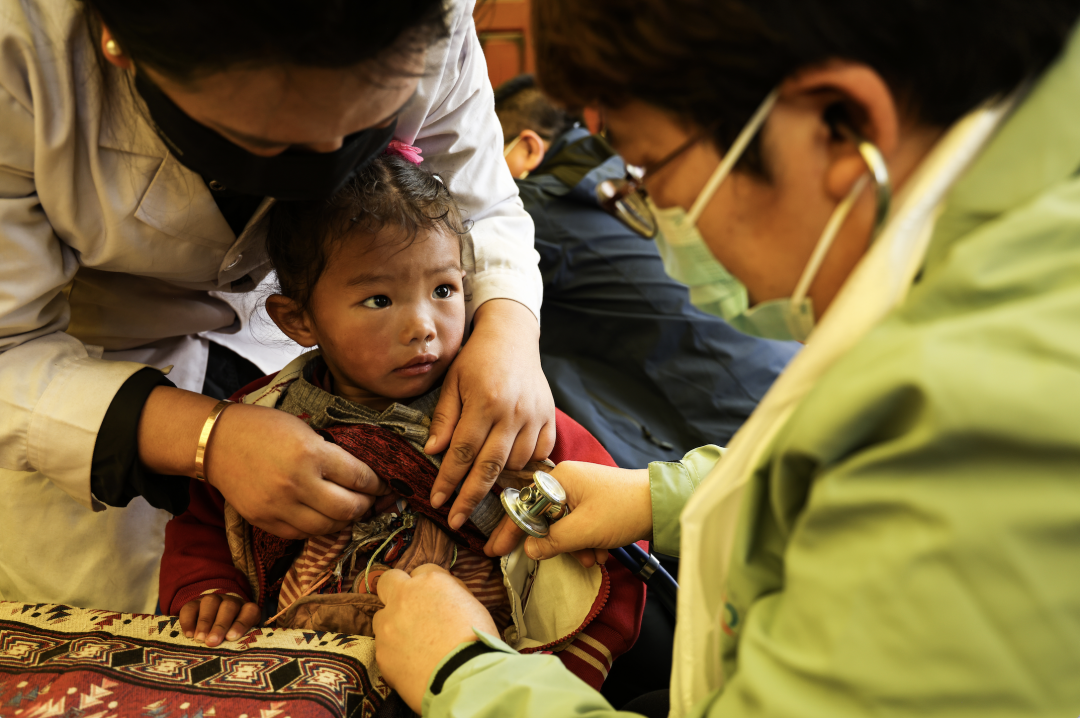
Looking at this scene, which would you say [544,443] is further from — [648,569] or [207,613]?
[207,613]

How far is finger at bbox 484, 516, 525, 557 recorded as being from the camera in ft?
4.13

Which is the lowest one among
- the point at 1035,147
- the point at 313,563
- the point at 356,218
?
the point at 313,563

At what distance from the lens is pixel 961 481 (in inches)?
23.6

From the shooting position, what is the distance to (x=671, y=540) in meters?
1.20

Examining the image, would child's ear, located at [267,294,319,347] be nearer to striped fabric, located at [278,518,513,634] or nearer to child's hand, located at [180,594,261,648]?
striped fabric, located at [278,518,513,634]

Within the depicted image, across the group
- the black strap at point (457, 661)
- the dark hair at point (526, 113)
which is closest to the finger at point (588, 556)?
the black strap at point (457, 661)

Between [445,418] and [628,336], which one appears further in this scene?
[628,336]

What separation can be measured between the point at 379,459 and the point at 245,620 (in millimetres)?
367

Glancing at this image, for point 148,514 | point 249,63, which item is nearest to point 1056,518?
point 249,63

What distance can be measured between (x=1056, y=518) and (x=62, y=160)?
135cm

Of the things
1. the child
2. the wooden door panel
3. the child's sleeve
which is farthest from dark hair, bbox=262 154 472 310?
the wooden door panel

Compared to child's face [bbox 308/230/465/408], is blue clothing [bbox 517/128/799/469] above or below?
below

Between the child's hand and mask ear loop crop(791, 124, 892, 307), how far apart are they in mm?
1039

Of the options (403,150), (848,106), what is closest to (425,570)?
(403,150)
